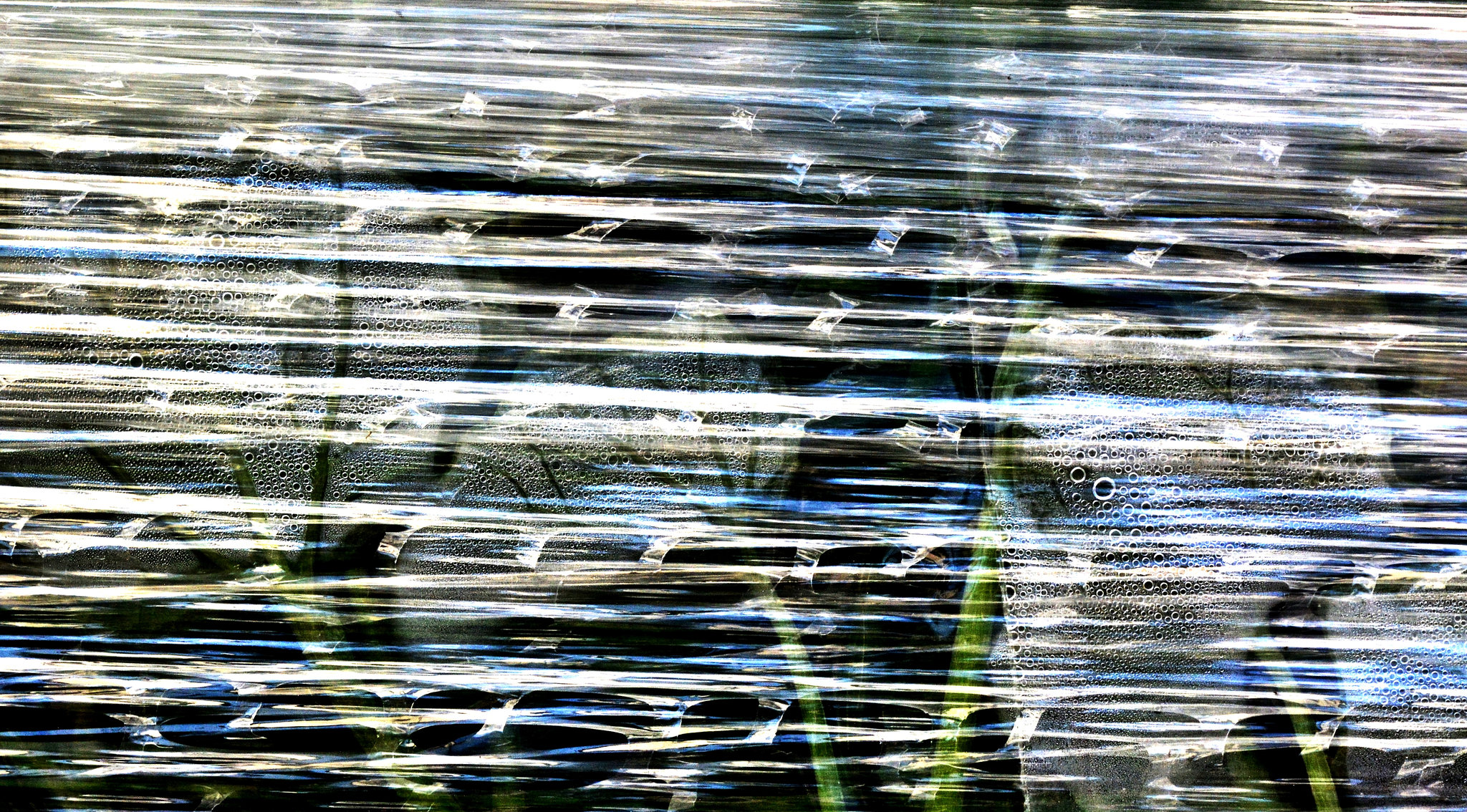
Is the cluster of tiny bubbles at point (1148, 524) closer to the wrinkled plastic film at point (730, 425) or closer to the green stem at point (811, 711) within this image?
the wrinkled plastic film at point (730, 425)

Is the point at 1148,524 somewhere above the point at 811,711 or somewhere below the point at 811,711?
above

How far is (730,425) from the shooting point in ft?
1.94

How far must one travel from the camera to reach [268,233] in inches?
23.8

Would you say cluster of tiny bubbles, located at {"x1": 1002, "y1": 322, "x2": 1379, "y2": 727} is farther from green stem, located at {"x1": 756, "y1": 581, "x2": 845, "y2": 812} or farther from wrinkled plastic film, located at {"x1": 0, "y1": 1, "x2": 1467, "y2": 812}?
green stem, located at {"x1": 756, "y1": 581, "x2": 845, "y2": 812}

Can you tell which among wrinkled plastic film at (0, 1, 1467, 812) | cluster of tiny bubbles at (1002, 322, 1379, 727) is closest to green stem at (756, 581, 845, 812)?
wrinkled plastic film at (0, 1, 1467, 812)

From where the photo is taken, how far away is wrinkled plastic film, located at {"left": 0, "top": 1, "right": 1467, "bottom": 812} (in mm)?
582

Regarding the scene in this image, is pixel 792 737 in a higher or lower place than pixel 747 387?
lower

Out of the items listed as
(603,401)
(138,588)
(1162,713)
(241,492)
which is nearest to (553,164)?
(603,401)

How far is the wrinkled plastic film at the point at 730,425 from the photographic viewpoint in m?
0.58

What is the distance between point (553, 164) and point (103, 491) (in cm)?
43

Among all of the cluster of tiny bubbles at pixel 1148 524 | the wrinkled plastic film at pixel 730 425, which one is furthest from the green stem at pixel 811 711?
the cluster of tiny bubbles at pixel 1148 524

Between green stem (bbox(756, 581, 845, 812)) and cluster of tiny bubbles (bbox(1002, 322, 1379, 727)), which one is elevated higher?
cluster of tiny bubbles (bbox(1002, 322, 1379, 727))

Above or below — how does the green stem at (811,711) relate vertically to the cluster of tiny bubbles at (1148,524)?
below

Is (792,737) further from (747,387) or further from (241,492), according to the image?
(241,492)
